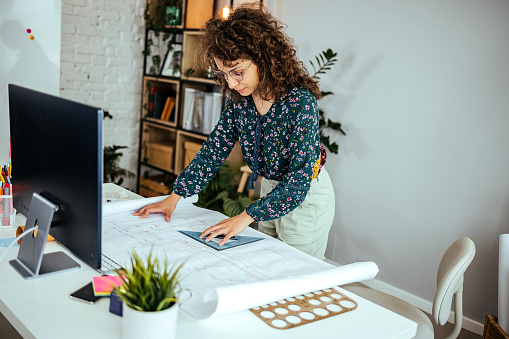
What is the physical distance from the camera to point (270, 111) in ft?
5.64

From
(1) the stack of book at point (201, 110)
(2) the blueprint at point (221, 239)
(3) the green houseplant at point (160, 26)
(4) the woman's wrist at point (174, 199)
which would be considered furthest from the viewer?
(3) the green houseplant at point (160, 26)

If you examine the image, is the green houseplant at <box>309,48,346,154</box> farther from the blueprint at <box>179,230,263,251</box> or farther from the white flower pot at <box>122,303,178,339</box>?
the white flower pot at <box>122,303,178,339</box>

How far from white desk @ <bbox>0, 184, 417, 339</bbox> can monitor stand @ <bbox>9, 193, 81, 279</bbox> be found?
2 cm

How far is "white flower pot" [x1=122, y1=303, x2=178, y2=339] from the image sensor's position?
2.93 ft

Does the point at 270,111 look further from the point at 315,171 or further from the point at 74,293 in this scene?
the point at 74,293

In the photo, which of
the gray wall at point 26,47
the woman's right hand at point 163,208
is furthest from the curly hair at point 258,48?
the gray wall at point 26,47

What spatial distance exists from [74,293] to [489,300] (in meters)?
2.29

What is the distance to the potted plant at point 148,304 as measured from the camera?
2.94 ft

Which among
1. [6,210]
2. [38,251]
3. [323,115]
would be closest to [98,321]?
[38,251]

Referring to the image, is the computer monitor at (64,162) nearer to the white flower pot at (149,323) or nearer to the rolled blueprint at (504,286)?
the white flower pot at (149,323)

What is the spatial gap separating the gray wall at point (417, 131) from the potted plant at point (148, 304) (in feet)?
7.09

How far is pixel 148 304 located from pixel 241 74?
0.95m

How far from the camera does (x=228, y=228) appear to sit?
4.89 feet

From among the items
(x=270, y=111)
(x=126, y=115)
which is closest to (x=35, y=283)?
(x=270, y=111)
